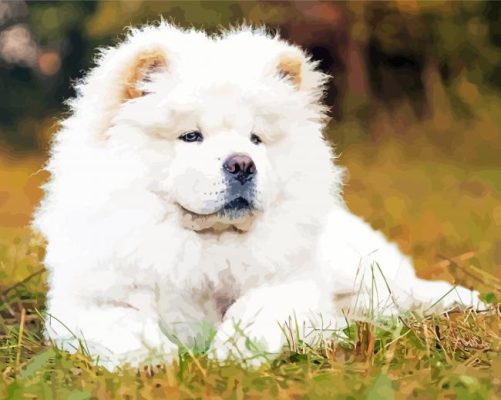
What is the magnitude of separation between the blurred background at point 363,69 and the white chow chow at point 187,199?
4.08m

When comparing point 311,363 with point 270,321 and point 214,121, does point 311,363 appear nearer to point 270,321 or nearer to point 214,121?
point 270,321

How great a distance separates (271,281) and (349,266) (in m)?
0.44

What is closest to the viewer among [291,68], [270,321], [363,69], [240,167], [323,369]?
[323,369]

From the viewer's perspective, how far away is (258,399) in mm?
2428

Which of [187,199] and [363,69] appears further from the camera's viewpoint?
[363,69]

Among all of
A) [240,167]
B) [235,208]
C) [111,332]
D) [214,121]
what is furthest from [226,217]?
[111,332]

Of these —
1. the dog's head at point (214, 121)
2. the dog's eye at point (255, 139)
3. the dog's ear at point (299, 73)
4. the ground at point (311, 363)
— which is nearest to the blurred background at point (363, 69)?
the ground at point (311, 363)

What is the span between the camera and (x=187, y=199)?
9.20ft

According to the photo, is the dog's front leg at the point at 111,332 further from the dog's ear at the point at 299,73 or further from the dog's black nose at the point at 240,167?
the dog's ear at the point at 299,73

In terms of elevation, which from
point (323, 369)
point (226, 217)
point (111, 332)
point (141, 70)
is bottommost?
point (323, 369)

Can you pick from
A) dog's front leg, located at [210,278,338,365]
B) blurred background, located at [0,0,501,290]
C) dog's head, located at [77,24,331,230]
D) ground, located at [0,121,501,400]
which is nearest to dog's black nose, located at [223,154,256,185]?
dog's head, located at [77,24,331,230]

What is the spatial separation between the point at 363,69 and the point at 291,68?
5.84m

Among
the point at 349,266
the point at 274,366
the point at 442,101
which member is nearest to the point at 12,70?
the point at 442,101

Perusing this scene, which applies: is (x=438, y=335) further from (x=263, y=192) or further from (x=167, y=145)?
(x=167, y=145)
